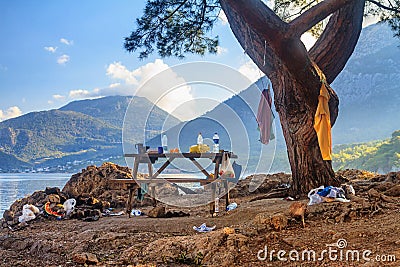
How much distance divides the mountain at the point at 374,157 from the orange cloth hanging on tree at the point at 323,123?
35.7 ft

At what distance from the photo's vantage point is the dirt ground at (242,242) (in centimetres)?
264

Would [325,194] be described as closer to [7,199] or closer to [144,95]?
[144,95]

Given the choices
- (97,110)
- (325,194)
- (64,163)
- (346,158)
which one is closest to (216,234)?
(325,194)

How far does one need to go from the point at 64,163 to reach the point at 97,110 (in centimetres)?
637

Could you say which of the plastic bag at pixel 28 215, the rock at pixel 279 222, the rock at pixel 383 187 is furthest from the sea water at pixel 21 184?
the rock at pixel 383 187

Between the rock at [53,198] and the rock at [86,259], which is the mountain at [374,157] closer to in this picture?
the rock at [53,198]

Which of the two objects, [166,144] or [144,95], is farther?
[166,144]

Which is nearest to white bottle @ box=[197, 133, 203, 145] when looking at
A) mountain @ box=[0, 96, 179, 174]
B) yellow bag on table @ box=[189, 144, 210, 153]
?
yellow bag on table @ box=[189, 144, 210, 153]

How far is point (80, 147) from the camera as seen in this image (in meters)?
17.4

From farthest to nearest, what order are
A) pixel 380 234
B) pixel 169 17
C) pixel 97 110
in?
pixel 97 110
pixel 169 17
pixel 380 234

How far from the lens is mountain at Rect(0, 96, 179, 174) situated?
15.4 metres

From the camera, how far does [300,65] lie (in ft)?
16.1

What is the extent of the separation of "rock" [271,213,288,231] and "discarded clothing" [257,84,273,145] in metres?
2.78

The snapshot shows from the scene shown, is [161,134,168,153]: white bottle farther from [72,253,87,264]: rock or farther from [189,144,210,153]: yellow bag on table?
[72,253,87,264]: rock
